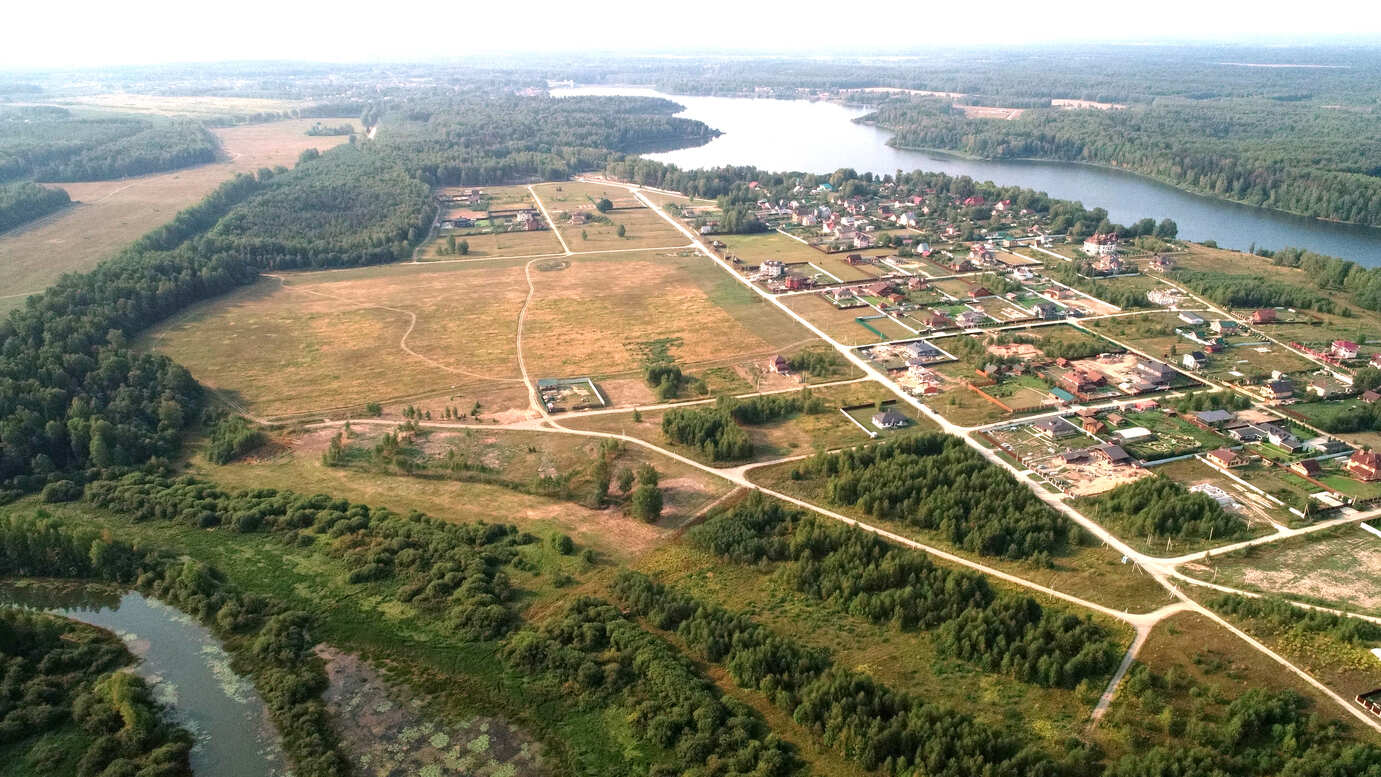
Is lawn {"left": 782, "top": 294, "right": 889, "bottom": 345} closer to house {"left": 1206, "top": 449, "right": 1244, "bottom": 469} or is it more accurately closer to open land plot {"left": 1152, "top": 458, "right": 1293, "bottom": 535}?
open land plot {"left": 1152, "top": 458, "right": 1293, "bottom": 535}

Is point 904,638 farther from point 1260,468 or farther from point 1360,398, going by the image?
point 1360,398

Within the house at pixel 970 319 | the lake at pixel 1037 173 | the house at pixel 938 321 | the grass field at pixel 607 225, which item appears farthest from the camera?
the lake at pixel 1037 173

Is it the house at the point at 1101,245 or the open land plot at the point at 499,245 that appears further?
the open land plot at the point at 499,245

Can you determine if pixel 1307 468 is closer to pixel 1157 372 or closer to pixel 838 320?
pixel 1157 372

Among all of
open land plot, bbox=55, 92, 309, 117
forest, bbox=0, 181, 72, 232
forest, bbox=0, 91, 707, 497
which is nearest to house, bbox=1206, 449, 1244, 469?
forest, bbox=0, 91, 707, 497

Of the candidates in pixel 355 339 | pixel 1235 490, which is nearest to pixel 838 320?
pixel 1235 490

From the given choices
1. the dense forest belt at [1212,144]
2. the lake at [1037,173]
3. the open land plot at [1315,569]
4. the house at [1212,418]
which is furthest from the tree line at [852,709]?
the dense forest belt at [1212,144]

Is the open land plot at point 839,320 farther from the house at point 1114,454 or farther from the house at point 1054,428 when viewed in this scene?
the house at point 1114,454

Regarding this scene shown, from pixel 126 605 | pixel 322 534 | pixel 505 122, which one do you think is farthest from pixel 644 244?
pixel 505 122
